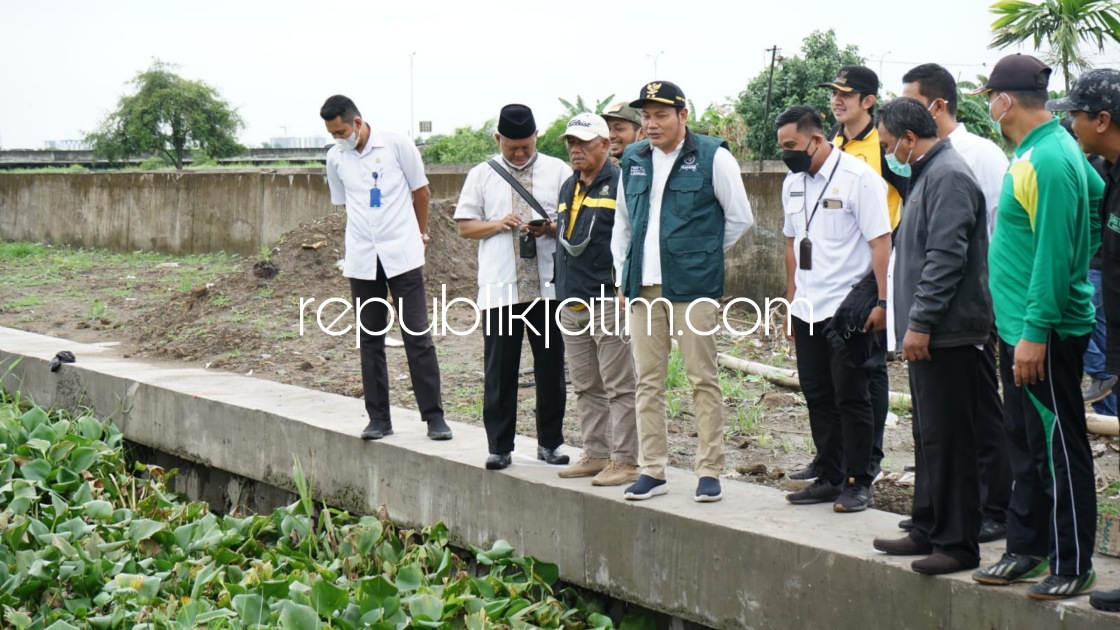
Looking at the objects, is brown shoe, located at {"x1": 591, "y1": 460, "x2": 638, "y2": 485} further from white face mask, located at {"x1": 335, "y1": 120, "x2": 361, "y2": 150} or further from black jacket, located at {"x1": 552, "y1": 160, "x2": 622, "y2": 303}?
white face mask, located at {"x1": 335, "y1": 120, "x2": 361, "y2": 150}

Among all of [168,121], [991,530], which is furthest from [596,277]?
[168,121]

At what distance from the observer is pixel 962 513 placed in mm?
3861

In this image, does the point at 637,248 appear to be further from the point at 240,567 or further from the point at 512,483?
the point at 240,567

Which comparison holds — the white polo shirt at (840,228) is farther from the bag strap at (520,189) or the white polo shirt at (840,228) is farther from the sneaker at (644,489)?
the bag strap at (520,189)

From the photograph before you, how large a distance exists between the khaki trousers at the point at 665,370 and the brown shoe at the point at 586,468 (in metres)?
0.44

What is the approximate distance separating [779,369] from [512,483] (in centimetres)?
288

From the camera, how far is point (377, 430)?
6.35 metres

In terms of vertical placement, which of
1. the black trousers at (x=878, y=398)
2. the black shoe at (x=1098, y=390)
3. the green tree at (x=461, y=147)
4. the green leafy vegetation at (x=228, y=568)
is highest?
the green tree at (x=461, y=147)

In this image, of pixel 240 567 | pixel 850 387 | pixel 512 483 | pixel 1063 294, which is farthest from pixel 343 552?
pixel 1063 294

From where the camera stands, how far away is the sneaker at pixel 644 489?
16.3 feet

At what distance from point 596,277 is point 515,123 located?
2.90ft

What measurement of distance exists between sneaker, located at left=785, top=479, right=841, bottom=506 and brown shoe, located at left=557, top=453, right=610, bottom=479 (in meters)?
0.93

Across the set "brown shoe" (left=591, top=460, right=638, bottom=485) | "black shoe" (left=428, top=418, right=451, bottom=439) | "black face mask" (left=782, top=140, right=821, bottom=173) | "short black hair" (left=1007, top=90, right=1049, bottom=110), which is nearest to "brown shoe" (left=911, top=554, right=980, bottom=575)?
"short black hair" (left=1007, top=90, right=1049, bottom=110)

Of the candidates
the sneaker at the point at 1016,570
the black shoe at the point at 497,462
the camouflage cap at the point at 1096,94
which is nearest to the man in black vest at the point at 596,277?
the black shoe at the point at 497,462
